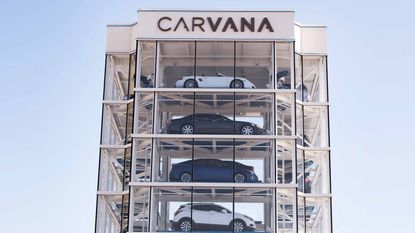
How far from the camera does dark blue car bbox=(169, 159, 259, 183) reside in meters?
53.0

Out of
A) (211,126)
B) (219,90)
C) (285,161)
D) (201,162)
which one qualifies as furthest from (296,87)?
(201,162)

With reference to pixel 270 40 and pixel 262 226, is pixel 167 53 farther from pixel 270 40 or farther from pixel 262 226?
pixel 262 226

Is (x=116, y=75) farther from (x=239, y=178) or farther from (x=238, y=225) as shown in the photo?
(x=238, y=225)

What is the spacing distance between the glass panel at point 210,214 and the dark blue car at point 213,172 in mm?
755

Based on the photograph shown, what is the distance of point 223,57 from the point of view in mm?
56469

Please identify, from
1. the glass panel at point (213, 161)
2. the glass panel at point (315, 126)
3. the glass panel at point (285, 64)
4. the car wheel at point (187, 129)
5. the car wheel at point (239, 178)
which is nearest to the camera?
the car wheel at point (239, 178)

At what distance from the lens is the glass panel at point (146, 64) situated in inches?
2181

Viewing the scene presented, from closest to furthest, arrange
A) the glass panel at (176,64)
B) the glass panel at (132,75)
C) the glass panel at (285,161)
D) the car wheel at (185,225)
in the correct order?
the car wheel at (185,225) < the glass panel at (285,161) < the glass panel at (176,64) < the glass panel at (132,75)

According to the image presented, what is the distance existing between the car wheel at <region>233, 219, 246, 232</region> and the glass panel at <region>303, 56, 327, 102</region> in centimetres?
979

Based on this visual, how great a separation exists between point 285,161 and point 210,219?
870 centimetres

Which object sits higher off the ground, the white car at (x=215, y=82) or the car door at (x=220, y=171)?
the white car at (x=215, y=82)

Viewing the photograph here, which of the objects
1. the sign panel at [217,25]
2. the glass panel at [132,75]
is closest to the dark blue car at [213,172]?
the glass panel at [132,75]

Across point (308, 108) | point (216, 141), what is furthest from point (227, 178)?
point (308, 108)

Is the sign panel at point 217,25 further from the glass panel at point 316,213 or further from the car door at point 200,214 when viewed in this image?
the car door at point 200,214
